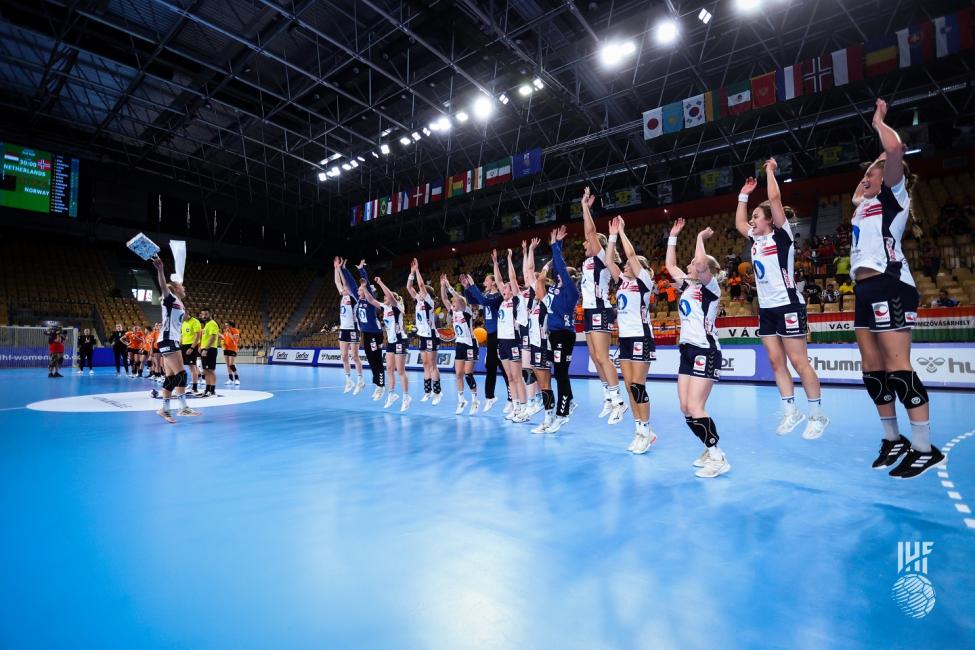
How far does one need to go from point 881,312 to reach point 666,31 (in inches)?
511

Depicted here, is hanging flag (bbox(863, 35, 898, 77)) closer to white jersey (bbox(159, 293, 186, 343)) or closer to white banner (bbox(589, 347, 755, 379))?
white banner (bbox(589, 347, 755, 379))

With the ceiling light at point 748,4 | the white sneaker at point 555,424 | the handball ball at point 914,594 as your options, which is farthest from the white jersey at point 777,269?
the ceiling light at point 748,4

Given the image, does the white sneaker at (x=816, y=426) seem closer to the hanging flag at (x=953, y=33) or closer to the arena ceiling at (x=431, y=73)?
the arena ceiling at (x=431, y=73)

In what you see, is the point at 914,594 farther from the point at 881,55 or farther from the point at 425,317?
the point at 881,55

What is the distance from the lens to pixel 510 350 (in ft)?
23.6

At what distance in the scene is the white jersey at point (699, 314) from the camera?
4.09 meters

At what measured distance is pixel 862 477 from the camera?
3852mm

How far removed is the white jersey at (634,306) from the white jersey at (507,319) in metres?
2.09

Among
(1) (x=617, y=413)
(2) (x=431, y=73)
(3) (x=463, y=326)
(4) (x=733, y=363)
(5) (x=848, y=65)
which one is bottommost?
(1) (x=617, y=413)

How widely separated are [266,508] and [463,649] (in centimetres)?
203

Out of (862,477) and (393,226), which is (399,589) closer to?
(862,477)

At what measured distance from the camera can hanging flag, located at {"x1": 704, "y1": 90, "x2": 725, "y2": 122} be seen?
14914 mm

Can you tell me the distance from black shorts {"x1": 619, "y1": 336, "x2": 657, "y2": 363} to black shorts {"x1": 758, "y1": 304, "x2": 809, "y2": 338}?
111 cm

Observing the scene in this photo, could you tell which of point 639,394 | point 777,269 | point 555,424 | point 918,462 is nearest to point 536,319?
point 555,424
